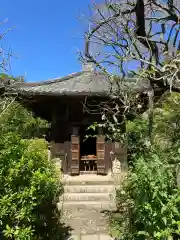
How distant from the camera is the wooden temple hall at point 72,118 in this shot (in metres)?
10.8

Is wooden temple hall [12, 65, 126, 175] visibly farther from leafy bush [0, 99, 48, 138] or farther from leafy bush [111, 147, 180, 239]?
leafy bush [111, 147, 180, 239]

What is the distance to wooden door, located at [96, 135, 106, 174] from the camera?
431 inches

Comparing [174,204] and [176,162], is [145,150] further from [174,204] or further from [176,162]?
[174,204]

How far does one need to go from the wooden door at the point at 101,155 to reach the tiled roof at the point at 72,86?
173 centimetres

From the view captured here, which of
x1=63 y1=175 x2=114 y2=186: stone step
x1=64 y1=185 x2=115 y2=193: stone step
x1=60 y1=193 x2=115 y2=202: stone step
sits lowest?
x1=60 y1=193 x2=115 y2=202: stone step

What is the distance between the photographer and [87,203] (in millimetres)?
8250

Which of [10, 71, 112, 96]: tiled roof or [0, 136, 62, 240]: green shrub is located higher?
[10, 71, 112, 96]: tiled roof

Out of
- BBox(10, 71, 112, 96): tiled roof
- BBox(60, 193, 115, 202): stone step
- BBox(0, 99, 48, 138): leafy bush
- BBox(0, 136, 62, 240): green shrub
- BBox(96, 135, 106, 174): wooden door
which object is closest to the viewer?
BBox(0, 136, 62, 240): green shrub

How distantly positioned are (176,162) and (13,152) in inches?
83.8

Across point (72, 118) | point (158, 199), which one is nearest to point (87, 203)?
point (72, 118)

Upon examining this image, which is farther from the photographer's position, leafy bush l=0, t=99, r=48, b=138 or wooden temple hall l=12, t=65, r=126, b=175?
wooden temple hall l=12, t=65, r=126, b=175

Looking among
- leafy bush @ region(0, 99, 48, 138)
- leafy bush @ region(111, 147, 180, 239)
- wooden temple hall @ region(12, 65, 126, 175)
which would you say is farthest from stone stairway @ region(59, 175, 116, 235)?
leafy bush @ region(111, 147, 180, 239)

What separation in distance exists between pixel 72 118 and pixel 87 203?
13.3ft

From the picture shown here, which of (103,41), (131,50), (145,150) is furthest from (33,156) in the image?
(103,41)
